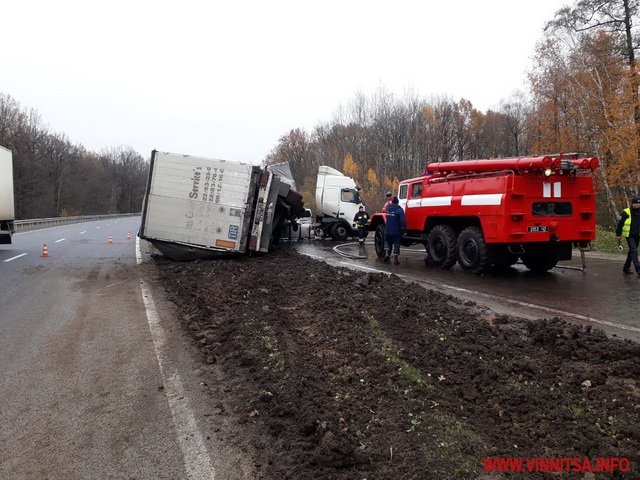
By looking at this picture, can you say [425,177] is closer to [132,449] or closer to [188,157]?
[188,157]

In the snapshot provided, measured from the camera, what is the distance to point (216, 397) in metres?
3.79

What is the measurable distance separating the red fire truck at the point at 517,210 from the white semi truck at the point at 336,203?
34.9 feet

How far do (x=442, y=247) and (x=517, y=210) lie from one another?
243cm

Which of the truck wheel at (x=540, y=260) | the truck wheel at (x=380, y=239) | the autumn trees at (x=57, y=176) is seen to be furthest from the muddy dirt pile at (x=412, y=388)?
the autumn trees at (x=57, y=176)

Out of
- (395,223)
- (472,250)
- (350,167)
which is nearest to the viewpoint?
(472,250)

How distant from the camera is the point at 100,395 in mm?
3910

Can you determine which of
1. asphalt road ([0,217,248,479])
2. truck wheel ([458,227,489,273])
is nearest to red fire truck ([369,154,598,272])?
truck wheel ([458,227,489,273])

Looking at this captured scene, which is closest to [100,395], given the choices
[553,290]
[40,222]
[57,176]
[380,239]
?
[553,290]

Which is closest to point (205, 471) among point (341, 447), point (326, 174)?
point (341, 447)

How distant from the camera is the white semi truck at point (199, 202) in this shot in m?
11.8

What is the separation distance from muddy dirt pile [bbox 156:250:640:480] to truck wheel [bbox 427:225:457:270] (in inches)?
175

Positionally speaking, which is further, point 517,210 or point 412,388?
point 517,210

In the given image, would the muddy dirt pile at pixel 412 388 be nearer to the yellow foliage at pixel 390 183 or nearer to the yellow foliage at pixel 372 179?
the yellow foliage at pixel 390 183

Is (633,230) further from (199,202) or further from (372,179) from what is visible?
(372,179)
